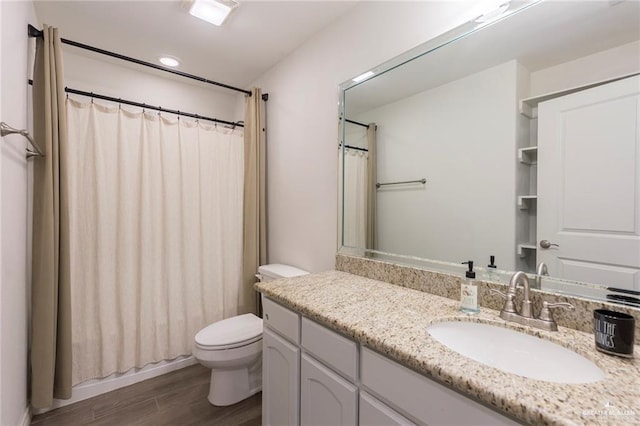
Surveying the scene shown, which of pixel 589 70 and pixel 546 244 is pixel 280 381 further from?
pixel 589 70

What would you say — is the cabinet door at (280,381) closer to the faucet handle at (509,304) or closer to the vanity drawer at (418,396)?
the vanity drawer at (418,396)

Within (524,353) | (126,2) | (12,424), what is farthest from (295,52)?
(12,424)

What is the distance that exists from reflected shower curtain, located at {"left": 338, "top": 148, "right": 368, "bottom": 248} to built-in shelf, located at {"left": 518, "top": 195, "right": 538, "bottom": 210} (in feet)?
2.71

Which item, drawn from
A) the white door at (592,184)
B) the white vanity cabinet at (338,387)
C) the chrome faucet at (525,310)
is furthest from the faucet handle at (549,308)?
the white vanity cabinet at (338,387)

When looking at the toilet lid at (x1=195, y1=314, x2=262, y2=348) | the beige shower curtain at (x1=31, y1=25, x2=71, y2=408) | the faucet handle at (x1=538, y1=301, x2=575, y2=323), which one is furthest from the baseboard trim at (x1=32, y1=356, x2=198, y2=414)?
the faucet handle at (x1=538, y1=301, x2=575, y2=323)

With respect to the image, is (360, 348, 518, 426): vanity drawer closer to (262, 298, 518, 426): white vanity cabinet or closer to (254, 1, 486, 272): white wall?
(262, 298, 518, 426): white vanity cabinet

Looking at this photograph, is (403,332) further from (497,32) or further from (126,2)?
(126,2)

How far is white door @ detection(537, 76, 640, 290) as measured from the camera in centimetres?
86

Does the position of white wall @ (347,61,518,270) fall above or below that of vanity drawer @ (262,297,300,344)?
above

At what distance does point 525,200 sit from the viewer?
3.54ft

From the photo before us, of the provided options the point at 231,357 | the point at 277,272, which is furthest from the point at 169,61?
the point at 231,357

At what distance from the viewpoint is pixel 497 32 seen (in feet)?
3.83

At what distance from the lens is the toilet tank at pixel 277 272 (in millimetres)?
2068

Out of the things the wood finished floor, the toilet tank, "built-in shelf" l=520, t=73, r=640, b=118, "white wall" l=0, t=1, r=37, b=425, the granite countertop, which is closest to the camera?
the granite countertop
